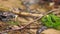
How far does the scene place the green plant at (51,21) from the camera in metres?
3.06

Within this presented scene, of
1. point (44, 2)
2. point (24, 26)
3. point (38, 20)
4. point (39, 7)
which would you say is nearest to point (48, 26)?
point (38, 20)

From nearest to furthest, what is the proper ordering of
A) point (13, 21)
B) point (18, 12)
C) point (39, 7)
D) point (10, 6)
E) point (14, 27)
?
1. point (14, 27)
2. point (13, 21)
3. point (18, 12)
4. point (10, 6)
5. point (39, 7)

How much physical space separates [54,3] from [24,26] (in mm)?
1391

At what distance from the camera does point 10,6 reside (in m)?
3.62

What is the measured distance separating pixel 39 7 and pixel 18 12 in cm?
72

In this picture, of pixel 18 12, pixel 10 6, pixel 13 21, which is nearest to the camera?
pixel 13 21

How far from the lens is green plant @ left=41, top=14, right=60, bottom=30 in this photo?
3.06 m

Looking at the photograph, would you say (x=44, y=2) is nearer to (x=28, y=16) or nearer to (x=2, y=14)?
(x=28, y=16)

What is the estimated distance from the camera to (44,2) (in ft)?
13.4

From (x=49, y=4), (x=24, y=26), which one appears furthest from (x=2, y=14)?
(x=49, y=4)

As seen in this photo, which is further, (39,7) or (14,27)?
(39,7)

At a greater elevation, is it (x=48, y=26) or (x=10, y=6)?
(x=10, y=6)

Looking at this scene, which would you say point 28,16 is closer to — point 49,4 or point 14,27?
point 14,27

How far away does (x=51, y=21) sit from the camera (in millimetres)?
3133
